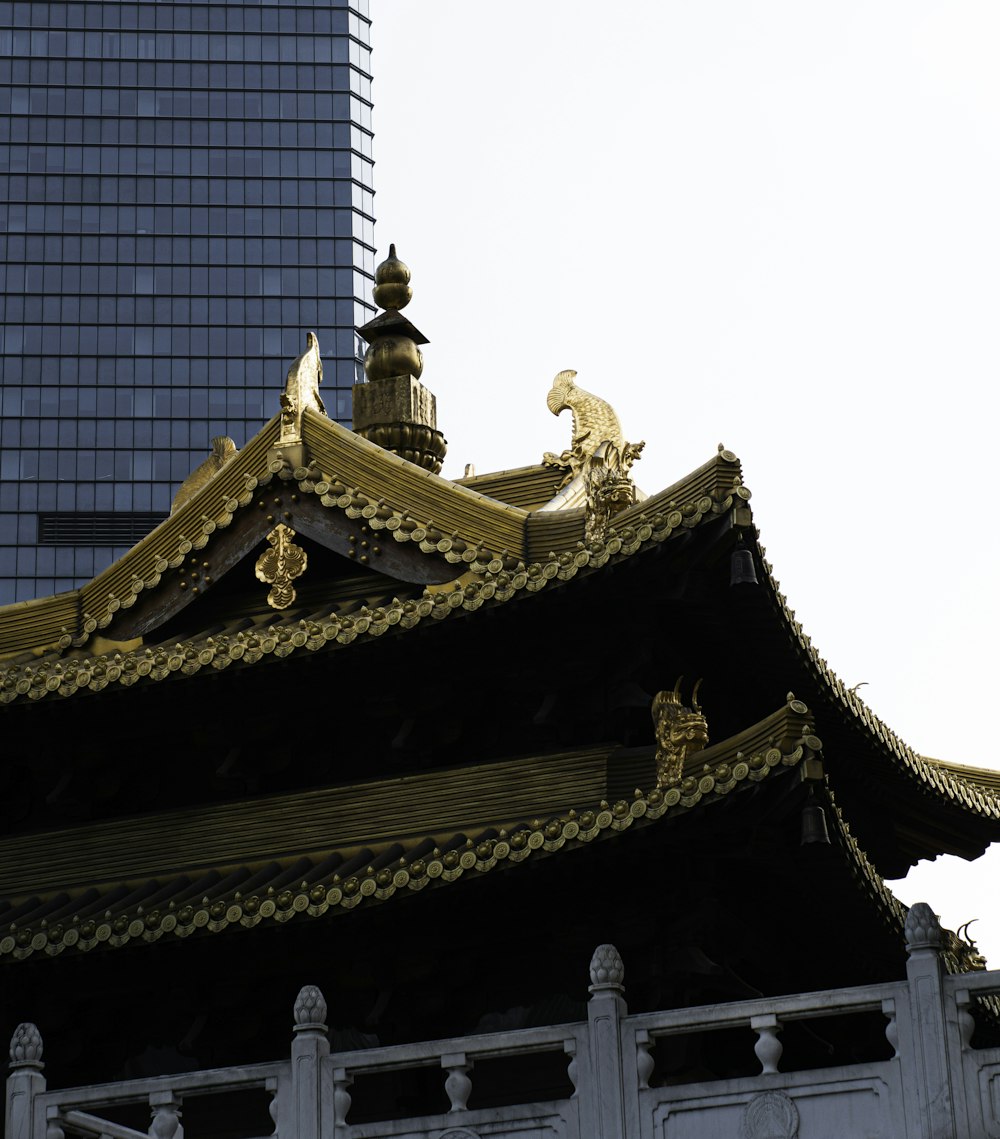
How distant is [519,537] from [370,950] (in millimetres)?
3387

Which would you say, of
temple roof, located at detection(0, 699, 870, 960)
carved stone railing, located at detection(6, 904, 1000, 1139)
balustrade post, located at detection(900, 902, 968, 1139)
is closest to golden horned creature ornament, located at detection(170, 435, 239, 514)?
temple roof, located at detection(0, 699, 870, 960)

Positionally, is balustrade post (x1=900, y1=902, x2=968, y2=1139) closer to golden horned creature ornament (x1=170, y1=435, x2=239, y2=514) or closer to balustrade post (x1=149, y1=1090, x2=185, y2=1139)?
balustrade post (x1=149, y1=1090, x2=185, y2=1139)

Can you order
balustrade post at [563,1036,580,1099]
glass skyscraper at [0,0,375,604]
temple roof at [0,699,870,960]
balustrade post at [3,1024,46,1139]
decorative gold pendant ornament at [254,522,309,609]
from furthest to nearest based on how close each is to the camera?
glass skyscraper at [0,0,375,604], decorative gold pendant ornament at [254,522,309,609], temple roof at [0,699,870,960], balustrade post at [3,1024,46,1139], balustrade post at [563,1036,580,1099]

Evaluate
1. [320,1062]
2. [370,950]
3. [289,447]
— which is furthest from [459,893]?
[289,447]

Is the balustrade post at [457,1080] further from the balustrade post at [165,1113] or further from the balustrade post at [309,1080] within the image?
the balustrade post at [165,1113]

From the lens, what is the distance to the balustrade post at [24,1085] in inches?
521

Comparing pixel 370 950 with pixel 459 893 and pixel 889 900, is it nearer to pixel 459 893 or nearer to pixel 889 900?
pixel 459 893

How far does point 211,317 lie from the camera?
8638 cm

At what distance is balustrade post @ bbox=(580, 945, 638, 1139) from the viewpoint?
12484 millimetres

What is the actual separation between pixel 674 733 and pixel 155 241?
244 ft

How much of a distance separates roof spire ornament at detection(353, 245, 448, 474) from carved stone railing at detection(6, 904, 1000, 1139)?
7.68 m

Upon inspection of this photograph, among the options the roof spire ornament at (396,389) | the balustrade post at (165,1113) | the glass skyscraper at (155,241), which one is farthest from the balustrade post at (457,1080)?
the glass skyscraper at (155,241)

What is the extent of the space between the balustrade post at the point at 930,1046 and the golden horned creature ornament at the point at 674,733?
3.14 metres

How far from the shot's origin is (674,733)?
15734 mm
